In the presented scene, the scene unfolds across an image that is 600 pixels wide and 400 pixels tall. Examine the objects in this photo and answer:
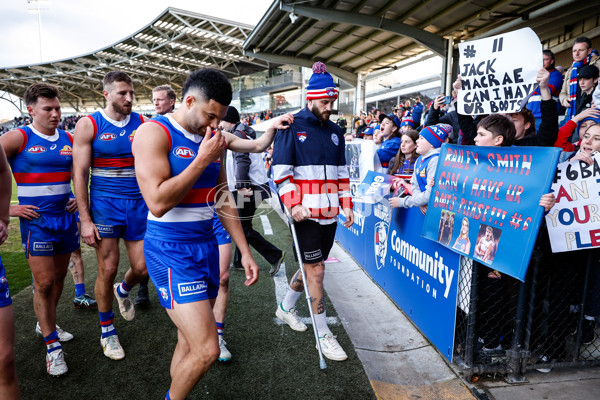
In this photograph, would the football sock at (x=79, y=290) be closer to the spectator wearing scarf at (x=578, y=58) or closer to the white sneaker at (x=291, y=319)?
the white sneaker at (x=291, y=319)

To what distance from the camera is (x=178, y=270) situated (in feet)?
6.90

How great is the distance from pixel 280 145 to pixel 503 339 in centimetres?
239

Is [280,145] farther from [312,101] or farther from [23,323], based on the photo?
[23,323]

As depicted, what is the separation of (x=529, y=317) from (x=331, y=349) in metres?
1.53

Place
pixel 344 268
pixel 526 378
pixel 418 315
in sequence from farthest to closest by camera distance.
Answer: pixel 344 268 → pixel 418 315 → pixel 526 378

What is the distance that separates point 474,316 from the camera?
288 centimetres

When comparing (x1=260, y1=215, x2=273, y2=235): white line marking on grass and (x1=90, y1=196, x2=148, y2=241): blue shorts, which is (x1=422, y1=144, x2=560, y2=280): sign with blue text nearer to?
(x1=90, y1=196, x2=148, y2=241): blue shorts

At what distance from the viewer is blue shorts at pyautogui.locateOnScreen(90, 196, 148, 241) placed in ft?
10.6

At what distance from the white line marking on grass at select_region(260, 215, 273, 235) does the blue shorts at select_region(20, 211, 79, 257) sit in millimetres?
4678

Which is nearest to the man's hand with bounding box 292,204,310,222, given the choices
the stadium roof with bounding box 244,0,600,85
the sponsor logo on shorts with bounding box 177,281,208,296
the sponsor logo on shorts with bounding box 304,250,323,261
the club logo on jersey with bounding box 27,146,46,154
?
the sponsor logo on shorts with bounding box 304,250,323,261

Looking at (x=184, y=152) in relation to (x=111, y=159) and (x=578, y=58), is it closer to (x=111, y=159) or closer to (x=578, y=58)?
(x=111, y=159)

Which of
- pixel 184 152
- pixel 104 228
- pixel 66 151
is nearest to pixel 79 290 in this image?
pixel 104 228

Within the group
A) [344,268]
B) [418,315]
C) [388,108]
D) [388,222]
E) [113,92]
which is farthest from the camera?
[388,108]

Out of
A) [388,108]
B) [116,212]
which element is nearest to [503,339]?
[116,212]
